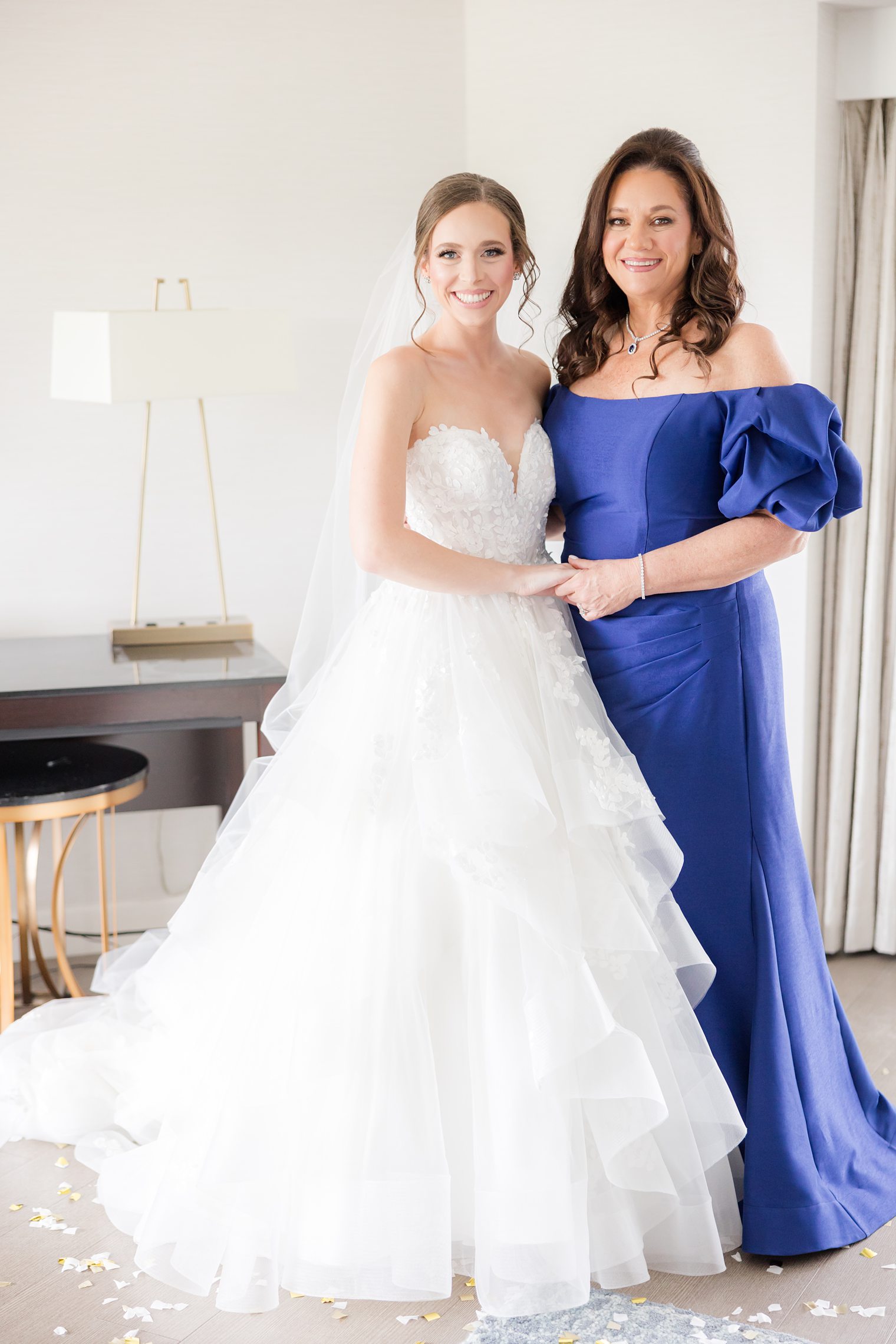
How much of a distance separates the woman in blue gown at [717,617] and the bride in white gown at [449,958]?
11cm

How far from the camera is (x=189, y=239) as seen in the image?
3.53m

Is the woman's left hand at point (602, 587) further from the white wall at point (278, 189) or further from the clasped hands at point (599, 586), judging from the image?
the white wall at point (278, 189)

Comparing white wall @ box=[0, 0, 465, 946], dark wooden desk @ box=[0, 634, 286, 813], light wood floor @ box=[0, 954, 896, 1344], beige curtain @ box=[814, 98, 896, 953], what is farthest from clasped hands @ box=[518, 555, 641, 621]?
white wall @ box=[0, 0, 465, 946]

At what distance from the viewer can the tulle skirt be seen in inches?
76.2

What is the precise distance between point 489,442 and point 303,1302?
151 centimetres

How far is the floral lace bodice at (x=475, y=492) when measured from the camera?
2176mm

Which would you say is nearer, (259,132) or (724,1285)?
(724,1285)

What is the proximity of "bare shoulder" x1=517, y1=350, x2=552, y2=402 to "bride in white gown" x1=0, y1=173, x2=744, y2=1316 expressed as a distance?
0.12 metres

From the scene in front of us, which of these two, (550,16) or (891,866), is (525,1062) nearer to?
(891,866)

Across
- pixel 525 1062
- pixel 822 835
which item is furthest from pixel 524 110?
pixel 525 1062

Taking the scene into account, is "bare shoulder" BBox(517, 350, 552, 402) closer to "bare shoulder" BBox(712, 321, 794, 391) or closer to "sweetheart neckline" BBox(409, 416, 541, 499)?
"sweetheart neckline" BBox(409, 416, 541, 499)

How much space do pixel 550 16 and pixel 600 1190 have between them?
3.04m

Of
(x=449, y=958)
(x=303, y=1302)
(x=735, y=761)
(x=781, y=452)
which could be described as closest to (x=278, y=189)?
(x=781, y=452)

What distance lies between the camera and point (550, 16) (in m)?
3.45
